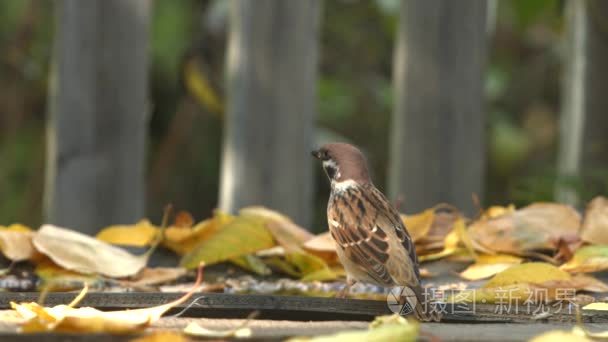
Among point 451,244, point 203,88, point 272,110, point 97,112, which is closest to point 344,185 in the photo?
point 451,244

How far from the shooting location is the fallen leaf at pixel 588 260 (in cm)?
254

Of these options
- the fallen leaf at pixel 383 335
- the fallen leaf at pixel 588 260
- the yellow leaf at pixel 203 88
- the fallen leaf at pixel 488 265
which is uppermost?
the yellow leaf at pixel 203 88

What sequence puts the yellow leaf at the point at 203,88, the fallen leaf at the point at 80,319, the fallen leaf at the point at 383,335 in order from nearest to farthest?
1. the fallen leaf at the point at 383,335
2. the fallen leaf at the point at 80,319
3. the yellow leaf at the point at 203,88

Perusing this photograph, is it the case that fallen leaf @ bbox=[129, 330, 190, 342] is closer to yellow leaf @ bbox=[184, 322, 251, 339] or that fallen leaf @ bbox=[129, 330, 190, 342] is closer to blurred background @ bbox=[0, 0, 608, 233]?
yellow leaf @ bbox=[184, 322, 251, 339]

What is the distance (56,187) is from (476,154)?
1.46 metres

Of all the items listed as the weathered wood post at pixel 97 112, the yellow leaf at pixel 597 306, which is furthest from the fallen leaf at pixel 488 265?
the weathered wood post at pixel 97 112

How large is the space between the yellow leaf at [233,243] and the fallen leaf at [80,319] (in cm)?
59

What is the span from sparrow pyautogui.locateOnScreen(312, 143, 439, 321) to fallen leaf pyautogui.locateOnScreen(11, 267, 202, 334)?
549 mm

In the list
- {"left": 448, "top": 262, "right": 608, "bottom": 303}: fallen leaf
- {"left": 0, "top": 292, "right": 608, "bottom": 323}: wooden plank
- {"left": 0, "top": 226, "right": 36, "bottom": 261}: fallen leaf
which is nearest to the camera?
{"left": 0, "top": 292, "right": 608, "bottom": 323}: wooden plank

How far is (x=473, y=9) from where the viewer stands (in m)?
3.56

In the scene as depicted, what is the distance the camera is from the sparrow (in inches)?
94.6

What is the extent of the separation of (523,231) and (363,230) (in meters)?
0.59

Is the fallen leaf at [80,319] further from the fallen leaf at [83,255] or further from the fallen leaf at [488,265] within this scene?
the fallen leaf at [488,265]

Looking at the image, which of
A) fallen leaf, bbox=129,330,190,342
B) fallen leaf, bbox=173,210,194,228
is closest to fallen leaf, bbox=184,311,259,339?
fallen leaf, bbox=129,330,190,342
